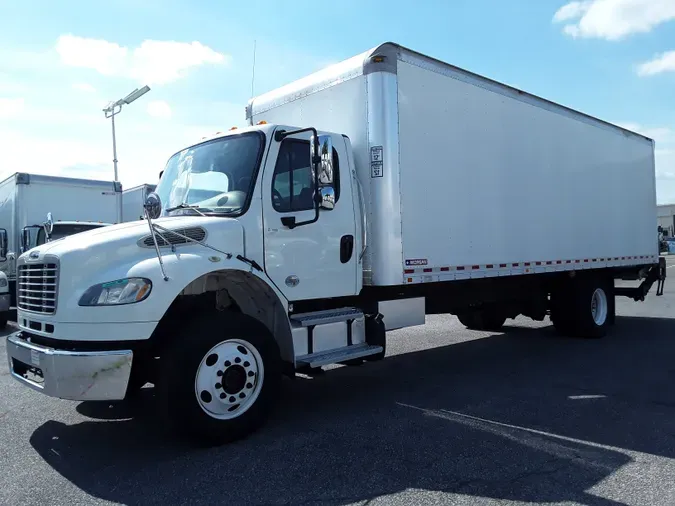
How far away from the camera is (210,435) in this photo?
4.57 metres

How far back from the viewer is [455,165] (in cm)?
700

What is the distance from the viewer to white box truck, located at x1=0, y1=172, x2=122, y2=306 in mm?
13508

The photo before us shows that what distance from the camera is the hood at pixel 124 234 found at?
452 cm

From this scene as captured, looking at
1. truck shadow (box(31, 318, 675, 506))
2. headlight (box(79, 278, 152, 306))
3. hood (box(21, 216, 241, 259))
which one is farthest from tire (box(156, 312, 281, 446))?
hood (box(21, 216, 241, 259))

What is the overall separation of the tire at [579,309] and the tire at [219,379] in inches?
263

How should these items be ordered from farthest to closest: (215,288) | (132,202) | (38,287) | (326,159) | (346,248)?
1. (132,202)
2. (346,248)
3. (215,288)
4. (326,159)
5. (38,287)

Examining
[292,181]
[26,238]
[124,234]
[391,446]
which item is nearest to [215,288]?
[124,234]

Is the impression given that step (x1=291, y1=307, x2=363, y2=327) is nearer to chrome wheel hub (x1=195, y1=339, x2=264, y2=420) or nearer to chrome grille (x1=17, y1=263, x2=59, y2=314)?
chrome wheel hub (x1=195, y1=339, x2=264, y2=420)

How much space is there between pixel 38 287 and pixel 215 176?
1850 mm

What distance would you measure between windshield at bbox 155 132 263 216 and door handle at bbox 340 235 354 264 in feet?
3.84

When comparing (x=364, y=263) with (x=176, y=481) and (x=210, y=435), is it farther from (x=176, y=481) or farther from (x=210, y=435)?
(x=176, y=481)

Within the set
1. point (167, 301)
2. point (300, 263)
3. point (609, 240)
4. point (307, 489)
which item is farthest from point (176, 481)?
point (609, 240)

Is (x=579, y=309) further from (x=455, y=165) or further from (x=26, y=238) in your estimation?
(x=26, y=238)

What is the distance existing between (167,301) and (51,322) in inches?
35.6
